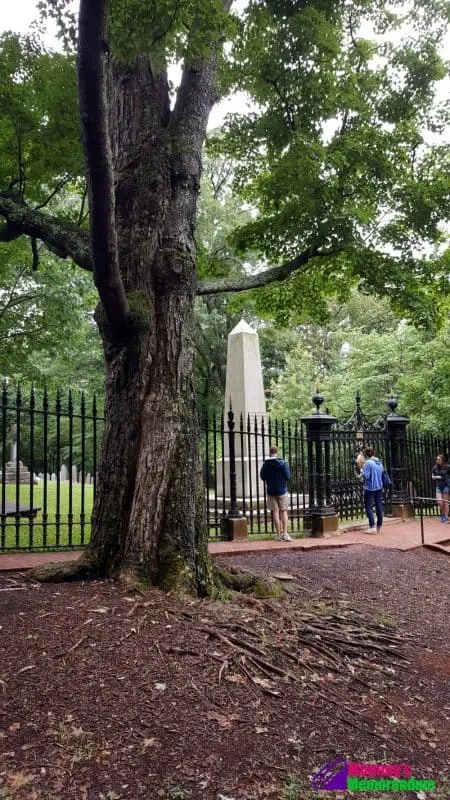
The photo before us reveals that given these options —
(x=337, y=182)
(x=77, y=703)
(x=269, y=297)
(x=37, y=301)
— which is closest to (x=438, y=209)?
(x=337, y=182)

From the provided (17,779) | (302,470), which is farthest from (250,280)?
(17,779)

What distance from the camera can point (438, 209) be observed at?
969cm

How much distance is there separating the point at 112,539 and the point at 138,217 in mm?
3093

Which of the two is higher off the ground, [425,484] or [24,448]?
[24,448]

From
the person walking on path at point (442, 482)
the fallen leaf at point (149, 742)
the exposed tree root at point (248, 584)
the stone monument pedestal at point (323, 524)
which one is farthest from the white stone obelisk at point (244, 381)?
the fallen leaf at point (149, 742)

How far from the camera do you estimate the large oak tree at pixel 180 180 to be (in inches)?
180

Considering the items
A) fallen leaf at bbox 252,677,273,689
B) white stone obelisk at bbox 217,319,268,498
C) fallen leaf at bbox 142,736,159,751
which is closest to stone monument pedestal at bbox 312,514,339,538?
white stone obelisk at bbox 217,319,268,498

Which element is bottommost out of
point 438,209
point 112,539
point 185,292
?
point 112,539

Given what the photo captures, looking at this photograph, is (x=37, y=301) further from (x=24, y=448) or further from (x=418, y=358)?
(x=24, y=448)

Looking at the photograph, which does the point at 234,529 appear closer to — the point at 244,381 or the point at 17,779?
the point at 244,381

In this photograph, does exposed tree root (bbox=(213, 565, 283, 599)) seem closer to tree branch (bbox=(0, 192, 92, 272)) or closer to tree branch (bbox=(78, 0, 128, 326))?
tree branch (bbox=(78, 0, 128, 326))

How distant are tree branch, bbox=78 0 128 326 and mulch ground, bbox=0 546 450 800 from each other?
2451mm

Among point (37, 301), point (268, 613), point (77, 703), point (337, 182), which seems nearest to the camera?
point (77, 703)

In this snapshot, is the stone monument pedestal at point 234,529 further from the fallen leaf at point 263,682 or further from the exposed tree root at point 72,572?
the fallen leaf at point 263,682
